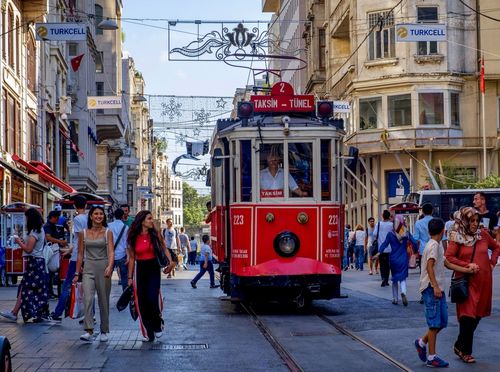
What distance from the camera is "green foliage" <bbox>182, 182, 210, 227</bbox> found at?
7062 inches

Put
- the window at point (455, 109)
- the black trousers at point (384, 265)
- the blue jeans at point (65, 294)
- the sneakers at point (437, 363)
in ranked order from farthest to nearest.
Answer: the window at point (455, 109), the black trousers at point (384, 265), the blue jeans at point (65, 294), the sneakers at point (437, 363)

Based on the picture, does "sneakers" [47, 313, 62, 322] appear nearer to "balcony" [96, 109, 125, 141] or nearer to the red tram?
the red tram

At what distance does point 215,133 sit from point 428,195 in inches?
835

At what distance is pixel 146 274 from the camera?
1353 cm

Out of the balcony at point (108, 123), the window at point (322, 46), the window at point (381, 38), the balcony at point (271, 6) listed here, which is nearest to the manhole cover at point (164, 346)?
the window at point (381, 38)

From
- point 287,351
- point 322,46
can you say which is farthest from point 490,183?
point 287,351

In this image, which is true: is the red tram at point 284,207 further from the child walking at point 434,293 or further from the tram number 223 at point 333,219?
the child walking at point 434,293

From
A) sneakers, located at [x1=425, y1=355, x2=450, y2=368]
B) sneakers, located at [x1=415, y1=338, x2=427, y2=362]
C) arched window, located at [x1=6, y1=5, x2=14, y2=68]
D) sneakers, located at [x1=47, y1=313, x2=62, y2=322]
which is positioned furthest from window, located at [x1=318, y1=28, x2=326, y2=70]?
sneakers, located at [x1=425, y1=355, x2=450, y2=368]

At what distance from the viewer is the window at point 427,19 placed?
43719 mm

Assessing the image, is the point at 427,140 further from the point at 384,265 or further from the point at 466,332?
the point at 466,332

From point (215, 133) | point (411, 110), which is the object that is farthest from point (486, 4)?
point (215, 133)

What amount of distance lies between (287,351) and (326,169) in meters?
5.53

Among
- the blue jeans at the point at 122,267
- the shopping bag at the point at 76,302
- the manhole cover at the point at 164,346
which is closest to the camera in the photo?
the manhole cover at the point at 164,346

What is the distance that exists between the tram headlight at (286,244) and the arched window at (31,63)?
2294 cm
